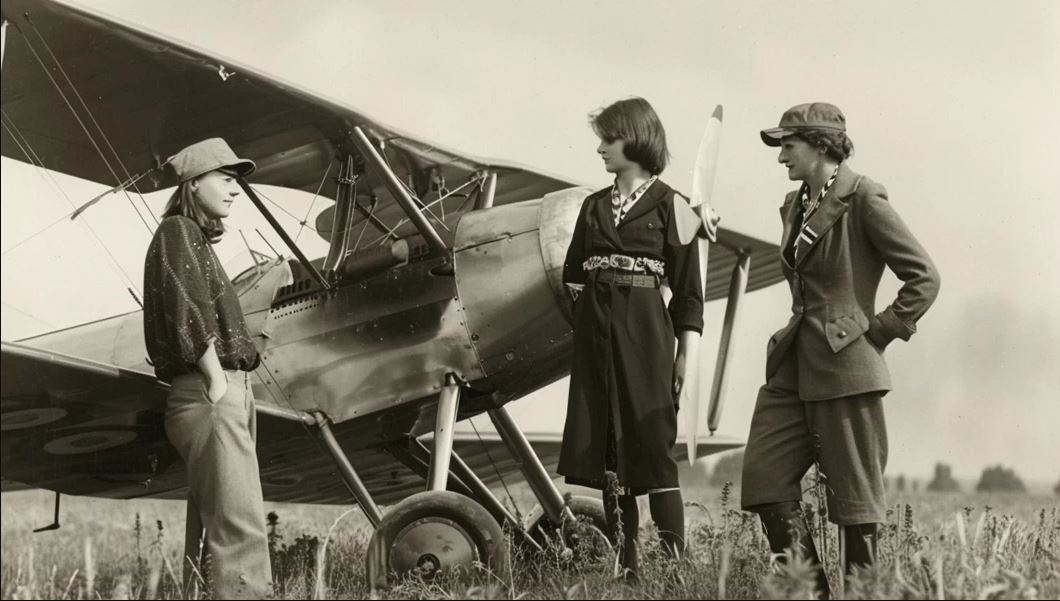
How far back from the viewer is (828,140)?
435 cm

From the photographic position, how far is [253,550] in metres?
4.17

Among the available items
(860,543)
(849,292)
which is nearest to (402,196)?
(849,292)

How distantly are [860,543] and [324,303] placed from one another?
3298 mm

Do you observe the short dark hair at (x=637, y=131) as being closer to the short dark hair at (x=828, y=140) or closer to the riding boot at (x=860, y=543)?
the short dark hair at (x=828, y=140)

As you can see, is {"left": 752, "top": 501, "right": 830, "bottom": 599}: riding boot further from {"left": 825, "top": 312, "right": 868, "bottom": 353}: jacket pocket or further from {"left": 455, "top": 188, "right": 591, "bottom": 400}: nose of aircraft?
{"left": 455, "top": 188, "right": 591, "bottom": 400}: nose of aircraft

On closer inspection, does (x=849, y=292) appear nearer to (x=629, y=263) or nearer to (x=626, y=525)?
(x=629, y=263)

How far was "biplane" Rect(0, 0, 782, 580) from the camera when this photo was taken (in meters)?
5.38

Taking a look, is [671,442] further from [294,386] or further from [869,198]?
[294,386]

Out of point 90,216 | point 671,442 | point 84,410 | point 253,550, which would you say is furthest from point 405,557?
point 90,216

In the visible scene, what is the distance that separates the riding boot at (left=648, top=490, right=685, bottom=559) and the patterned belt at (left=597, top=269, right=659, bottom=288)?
791 millimetres

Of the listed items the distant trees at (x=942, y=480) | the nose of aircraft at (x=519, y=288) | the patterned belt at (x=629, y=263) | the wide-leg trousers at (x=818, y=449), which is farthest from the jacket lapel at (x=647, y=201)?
the distant trees at (x=942, y=480)

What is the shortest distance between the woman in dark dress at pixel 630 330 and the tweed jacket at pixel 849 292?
1.37ft

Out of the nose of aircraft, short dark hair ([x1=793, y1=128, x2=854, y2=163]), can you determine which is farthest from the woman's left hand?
the nose of aircraft

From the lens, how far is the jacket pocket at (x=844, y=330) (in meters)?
4.12
